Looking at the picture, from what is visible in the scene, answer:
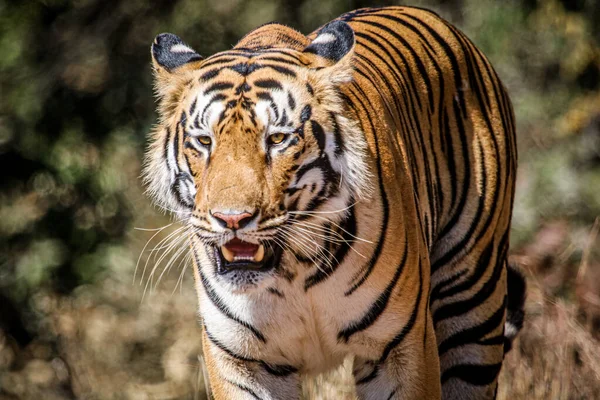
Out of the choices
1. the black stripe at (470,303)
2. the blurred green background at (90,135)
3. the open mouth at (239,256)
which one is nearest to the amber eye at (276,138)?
the open mouth at (239,256)

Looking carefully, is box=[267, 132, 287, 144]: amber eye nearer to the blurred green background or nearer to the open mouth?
the open mouth

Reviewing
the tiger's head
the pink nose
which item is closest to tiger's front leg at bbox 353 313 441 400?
the tiger's head

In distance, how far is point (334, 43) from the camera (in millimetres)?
2709

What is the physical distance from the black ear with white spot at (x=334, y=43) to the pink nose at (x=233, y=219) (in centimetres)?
56

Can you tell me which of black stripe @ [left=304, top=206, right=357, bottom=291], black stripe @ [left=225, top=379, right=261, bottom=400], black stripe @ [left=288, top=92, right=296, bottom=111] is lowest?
black stripe @ [left=225, top=379, right=261, bottom=400]

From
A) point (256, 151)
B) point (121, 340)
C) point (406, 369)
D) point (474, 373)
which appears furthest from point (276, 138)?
point (121, 340)

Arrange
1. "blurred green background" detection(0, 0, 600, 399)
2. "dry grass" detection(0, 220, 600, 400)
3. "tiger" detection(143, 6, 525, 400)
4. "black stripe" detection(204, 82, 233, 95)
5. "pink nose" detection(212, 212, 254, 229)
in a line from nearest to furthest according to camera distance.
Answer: "pink nose" detection(212, 212, 254, 229)
"tiger" detection(143, 6, 525, 400)
"black stripe" detection(204, 82, 233, 95)
"dry grass" detection(0, 220, 600, 400)
"blurred green background" detection(0, 0, 600, 399)

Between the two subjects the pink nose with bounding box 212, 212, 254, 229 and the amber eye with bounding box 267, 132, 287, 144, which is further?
the amber eye with bounding box 267, 132, 287, 144

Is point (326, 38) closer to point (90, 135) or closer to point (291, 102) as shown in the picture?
point (291, 102)

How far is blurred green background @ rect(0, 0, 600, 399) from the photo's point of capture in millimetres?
6301

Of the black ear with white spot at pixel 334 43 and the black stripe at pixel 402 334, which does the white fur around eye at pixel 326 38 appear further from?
the black stripe at pixel 402 334

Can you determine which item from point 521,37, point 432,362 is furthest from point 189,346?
point 432,362

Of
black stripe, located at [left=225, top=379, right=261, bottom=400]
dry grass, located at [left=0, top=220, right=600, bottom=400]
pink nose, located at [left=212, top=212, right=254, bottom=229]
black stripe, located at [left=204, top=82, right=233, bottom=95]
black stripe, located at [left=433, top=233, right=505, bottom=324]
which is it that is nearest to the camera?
pink nose, located at [left=212, top=212, right=254, bottom=229]

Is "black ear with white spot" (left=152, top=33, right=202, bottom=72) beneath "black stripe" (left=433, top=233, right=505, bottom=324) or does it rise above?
above
